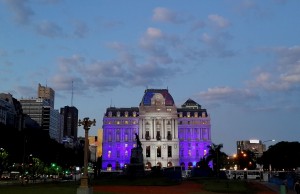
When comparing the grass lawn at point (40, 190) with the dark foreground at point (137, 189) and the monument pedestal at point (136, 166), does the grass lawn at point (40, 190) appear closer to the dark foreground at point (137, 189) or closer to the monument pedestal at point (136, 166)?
the dark foreground at point (137, 189)

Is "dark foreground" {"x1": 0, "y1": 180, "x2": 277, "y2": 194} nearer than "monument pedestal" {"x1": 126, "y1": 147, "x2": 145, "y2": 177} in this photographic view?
Yes

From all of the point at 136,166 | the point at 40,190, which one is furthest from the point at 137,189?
the point at 136,166

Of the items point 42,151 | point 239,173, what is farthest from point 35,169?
point 239,173

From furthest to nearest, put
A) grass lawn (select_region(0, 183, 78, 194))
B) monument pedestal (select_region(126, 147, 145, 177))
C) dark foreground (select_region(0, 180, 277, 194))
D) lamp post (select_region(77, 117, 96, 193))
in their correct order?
monument pedestal (select_region(126, 147, 145, 177)), dark foreground (select_region(0, 180, 277, 194)), grass lawn (select_region(0, 183, 78, 194)), lamp post (select_region(77, 117, 96, 193))

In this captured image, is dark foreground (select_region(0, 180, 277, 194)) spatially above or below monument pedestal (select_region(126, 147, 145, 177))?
below

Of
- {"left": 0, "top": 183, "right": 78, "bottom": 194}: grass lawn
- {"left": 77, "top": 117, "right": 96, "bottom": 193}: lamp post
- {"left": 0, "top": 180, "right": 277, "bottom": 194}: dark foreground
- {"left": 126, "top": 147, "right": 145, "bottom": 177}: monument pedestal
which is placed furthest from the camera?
{"left": 126, "top": 147, "right": 145, "bottom": 177}: monument pedestal

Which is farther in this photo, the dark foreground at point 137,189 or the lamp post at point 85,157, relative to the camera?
the dark foreground at point 137,189

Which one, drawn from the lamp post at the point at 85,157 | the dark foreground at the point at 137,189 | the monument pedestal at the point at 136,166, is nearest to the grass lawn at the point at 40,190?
the dark foreground at the point at 137,189

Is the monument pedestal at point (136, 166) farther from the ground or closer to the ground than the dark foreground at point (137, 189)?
farther from the ground

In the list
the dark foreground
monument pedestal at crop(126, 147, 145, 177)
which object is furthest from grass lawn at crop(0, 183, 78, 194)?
monument pedestal at crop(126, 147, 145, 177)

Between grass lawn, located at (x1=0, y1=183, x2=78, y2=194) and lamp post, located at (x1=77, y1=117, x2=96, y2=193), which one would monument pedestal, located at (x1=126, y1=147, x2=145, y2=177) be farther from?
lamp post, located at (x1=77, y1=117, x2=96, y2=193)

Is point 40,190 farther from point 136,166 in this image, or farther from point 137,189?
point 136,166

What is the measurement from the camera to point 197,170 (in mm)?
130125

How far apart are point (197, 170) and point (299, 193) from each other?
3370 inches
